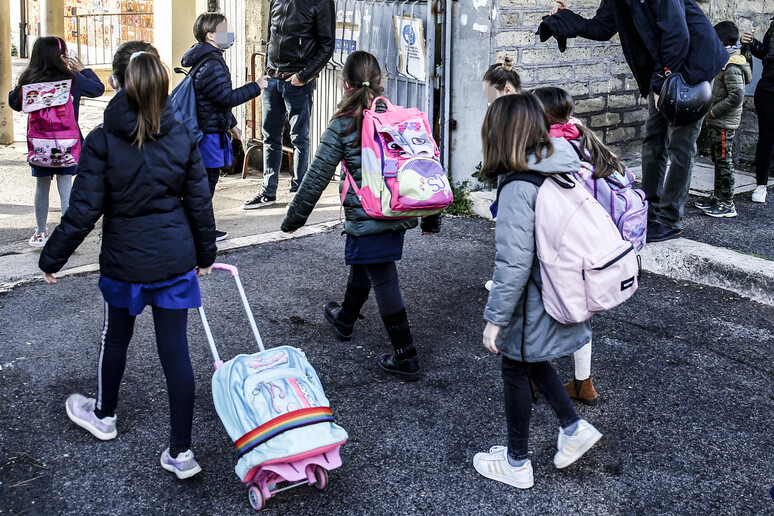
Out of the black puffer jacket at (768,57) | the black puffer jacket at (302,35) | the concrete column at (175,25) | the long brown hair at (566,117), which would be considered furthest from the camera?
the concrete column at (175,25)

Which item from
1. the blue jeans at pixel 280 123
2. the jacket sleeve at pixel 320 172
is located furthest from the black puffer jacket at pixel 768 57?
the jacket sleeve at pixel 320 172

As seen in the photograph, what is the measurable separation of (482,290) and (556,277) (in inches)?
103

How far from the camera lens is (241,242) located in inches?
269

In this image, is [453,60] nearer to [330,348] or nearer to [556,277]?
[330,348]

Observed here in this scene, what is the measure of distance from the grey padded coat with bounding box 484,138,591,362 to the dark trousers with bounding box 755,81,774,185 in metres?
4.98

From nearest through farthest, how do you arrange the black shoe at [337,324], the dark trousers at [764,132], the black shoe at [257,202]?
the black shoe at [337,324]
the dark trousers at [764,132]
the black shoe at [257,202]

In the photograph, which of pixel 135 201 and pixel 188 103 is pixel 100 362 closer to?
pixel 135 201

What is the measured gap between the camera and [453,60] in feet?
25.1

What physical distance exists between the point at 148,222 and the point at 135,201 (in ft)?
0.32

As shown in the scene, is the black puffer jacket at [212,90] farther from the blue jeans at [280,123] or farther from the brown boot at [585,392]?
the brown boot at [585,392]

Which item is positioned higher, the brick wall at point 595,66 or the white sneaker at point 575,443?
the brick wall at point 595,66

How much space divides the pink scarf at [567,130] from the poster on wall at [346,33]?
16.8 ft

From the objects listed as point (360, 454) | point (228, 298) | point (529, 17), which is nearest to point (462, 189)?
point (529, 17)

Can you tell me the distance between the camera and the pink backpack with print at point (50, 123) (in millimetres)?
6305
